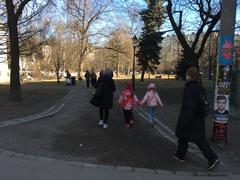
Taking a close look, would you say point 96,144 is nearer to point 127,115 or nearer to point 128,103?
point 127,115

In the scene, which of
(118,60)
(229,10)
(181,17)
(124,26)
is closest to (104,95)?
(229,10)

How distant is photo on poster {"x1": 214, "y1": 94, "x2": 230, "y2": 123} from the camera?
9867mm

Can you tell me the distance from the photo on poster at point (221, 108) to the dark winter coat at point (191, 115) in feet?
6.51

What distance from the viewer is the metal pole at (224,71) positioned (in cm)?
994

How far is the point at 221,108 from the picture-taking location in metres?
9.88

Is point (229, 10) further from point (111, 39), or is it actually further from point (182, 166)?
point (111, 39)

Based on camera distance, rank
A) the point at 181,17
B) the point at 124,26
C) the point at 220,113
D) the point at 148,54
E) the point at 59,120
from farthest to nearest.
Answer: the point at 124,26 < the point at 148,54 < the point at 181,17 < the point at 59,120 < the point at 220,113

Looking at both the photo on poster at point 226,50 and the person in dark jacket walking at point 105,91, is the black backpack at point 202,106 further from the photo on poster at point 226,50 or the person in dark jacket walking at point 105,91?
the person in dark jacket walking at point 105,91

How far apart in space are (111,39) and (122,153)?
2571 inches

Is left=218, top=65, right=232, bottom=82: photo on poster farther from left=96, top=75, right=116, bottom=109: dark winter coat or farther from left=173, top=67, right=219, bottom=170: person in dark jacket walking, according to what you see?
left=96, top=75, right=116, bottom=109: dark winter coat

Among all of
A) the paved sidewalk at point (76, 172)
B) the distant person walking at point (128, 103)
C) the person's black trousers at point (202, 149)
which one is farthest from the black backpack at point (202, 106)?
the distant person walking at point (128, 103)

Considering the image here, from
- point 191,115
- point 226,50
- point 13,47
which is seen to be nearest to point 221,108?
point 226,50

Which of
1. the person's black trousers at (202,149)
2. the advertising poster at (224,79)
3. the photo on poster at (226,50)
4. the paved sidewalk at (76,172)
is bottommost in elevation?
the paved sidewalk at (76,172)

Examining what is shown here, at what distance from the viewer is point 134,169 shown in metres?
7.63
